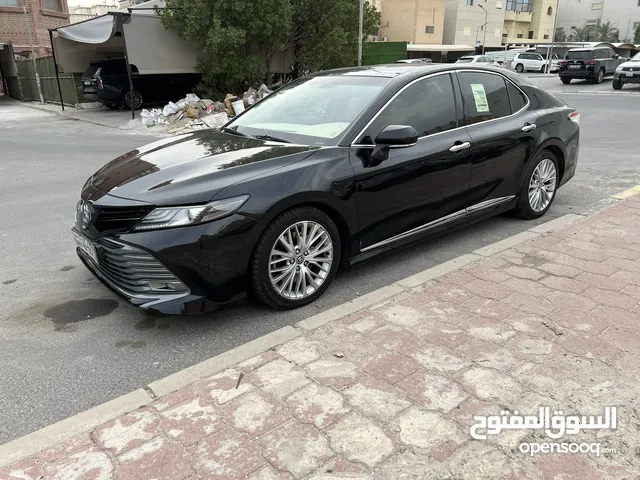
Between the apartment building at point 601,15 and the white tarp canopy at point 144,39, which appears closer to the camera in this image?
the white tarp canopy at point 144,39

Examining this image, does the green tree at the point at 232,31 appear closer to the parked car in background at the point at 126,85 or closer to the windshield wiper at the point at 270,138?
the parked car in background at the point at 126,85

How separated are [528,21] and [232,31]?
74.4 m

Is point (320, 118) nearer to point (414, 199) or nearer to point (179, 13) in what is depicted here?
point (414, 199)

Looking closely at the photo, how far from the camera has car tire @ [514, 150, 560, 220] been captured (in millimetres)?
5176

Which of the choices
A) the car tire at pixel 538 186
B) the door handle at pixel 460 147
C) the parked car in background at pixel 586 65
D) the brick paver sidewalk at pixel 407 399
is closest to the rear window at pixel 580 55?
the parked car in background at pixel 586 65

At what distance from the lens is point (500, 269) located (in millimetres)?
4168

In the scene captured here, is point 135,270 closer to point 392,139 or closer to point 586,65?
point 392,139

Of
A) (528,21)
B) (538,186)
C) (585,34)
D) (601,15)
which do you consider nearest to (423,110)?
(538,186)

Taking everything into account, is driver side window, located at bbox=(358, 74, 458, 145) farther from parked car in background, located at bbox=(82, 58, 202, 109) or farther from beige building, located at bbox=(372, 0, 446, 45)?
beige building, located at bbox=(372, 0, 446, 45)

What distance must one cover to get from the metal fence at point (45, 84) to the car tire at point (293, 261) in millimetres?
20003

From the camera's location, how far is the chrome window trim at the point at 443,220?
4074 mm

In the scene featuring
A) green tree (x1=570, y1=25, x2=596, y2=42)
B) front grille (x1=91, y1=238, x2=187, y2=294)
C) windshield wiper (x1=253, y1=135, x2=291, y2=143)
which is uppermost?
green tree (x1=570, y1=25, x2=596, y2=42)

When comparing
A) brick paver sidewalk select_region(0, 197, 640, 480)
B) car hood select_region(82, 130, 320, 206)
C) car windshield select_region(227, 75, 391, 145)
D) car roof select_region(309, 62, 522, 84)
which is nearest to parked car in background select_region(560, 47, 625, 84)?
car roof select_region(309, 62, 522, 84)

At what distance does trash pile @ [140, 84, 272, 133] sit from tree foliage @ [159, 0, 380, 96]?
1068mm
